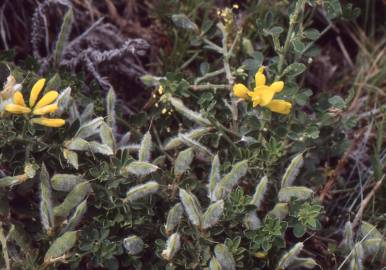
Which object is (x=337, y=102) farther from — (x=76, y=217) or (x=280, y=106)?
(x=76, y=217)

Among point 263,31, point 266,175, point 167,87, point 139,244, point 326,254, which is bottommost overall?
point 326,254

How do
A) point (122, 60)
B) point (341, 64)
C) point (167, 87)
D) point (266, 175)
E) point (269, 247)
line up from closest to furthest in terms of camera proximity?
point (269, 247)
point (266, 175)
point (167, 87)
point (122, 60)
point (341, 64)

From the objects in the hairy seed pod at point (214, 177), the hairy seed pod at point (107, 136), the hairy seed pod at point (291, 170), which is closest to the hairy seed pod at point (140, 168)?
the hairy seed pod at point (107, 136)

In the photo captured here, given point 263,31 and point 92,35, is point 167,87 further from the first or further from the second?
point 92,35

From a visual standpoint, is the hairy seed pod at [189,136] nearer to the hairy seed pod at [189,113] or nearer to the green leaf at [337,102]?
the hairy seed pod at [189,113]

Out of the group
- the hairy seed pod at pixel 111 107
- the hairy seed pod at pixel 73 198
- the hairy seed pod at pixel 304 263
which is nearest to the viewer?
the hairy seed pod at pixel 73 198

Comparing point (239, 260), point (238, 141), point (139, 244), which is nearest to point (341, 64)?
point (238, 141)
